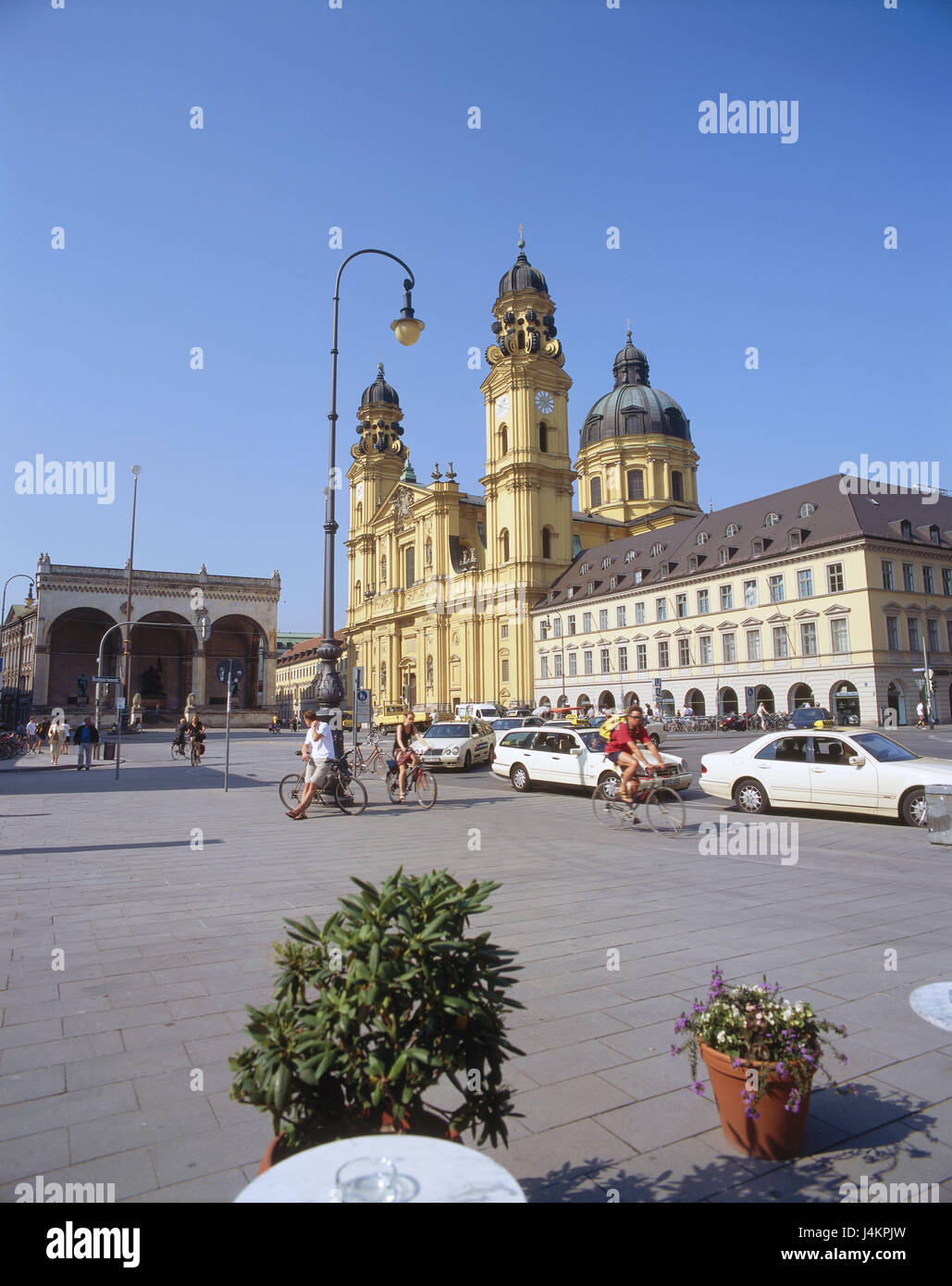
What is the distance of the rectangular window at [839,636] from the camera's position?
44.1 meters

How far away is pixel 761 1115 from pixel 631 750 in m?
9.35

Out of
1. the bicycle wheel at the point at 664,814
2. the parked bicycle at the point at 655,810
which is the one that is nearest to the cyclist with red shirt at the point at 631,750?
the parked bicycle at the point at 655,810

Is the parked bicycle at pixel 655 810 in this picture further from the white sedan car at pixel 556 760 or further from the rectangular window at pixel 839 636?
the rectangular window at pixel 839 636

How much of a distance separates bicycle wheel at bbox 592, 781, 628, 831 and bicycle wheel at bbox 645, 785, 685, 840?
1.27 ft

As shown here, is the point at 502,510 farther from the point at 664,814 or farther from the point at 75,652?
the point at 664,814

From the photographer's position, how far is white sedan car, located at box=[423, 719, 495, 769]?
2530 cm

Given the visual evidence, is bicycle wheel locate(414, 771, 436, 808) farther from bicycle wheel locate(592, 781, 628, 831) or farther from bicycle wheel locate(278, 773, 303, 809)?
bicycle wheel locate(592, 781, 628, 831)

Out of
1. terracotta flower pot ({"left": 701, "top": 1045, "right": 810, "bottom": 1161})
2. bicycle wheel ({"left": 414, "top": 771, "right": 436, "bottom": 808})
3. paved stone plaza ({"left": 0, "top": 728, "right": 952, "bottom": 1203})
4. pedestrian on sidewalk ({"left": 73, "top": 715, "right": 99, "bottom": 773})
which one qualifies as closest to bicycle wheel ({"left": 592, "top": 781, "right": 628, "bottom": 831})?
paved stone plaza ({"left": 0, "top": 728, "right": 952, "bottom": 1203})

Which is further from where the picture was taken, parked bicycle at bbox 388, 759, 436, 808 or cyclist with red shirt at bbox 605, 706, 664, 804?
parked bicycle at bbox 388, 759, 436, 808

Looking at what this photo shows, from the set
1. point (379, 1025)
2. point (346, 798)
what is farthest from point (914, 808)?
point (379, 1025)

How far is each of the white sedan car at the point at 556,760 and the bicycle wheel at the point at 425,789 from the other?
3.23 meters

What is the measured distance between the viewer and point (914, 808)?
11.7 m
